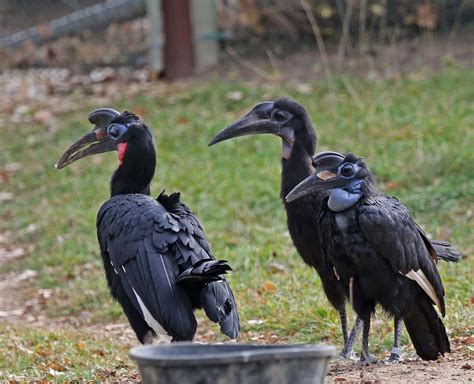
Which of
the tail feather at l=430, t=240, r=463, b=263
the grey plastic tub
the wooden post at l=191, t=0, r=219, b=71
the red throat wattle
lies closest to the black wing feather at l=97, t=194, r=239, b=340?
the red throat wattle

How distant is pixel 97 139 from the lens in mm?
6207

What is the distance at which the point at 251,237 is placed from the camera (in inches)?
335

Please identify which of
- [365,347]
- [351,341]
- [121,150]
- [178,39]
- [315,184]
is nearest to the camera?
[365,347]

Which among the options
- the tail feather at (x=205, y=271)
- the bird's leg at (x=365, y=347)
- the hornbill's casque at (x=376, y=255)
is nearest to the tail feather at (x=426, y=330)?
the hornbill's casque at (x=376, y=255)

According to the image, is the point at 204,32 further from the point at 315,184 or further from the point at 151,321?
the point at 151,321

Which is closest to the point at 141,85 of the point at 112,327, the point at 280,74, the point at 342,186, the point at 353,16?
the point at 280,74

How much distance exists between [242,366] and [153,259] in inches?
77.9

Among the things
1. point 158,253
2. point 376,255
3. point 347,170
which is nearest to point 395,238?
point 376,255

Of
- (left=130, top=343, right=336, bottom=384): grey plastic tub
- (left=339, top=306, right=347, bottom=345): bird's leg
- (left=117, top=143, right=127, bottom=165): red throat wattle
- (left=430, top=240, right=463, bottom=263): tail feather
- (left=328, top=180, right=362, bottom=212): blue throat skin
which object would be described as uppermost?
(left=117, top=143, right=127, bottom=165): red throat wattle

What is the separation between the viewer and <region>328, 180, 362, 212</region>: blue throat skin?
5.27 metres

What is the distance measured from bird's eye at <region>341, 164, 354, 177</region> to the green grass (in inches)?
45.0

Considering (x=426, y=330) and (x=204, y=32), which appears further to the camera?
(x=204, y=32)

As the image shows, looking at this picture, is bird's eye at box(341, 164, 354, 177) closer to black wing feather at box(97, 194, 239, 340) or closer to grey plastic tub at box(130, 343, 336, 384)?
black wing feather at box(97, 194, 239, 340)

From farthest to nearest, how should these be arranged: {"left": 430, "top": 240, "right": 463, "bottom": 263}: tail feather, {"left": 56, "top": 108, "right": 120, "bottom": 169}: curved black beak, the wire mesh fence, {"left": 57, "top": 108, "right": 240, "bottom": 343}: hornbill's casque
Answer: the wire mesh fence < {"left": 56, "top": 108, "right": 120, "bottom": 169}: curved black beak < {"left": 430, "top": 240, "right": 463, "bottom": 263}: tail feather < {"left": 57, "top": 108, "right": 240, "bottom": 343}: hornbill's casque
